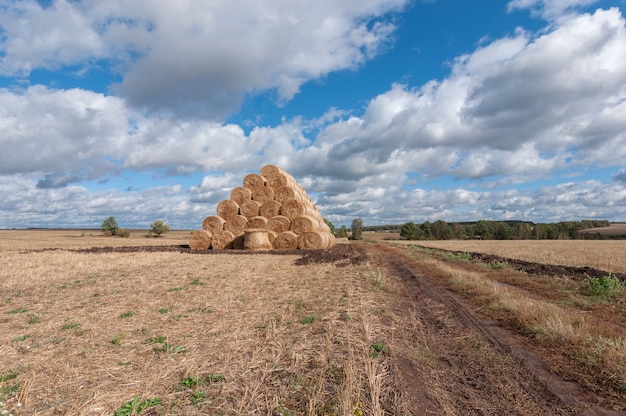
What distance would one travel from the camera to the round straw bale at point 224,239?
23672 mm

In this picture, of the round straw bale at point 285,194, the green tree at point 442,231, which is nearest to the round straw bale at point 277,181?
the round straw bale at point 285,194

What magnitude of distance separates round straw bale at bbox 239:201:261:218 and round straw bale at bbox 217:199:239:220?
455 millimetres

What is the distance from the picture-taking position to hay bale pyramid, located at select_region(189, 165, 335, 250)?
73.9 ft

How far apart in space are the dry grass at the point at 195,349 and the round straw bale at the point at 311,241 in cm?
1243

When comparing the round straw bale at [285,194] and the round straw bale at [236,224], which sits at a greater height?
the round straw bale at [285,194]

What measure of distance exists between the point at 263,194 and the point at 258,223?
7.64 feet

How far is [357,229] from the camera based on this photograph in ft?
274

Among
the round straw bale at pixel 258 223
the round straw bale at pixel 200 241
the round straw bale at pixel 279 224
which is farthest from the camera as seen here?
the round straw bale at pixel 200 241

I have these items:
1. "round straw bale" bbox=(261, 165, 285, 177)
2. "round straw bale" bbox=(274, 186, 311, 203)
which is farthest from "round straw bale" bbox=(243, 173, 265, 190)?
"round straw bale" bbox=(274, 186, 311, 203)

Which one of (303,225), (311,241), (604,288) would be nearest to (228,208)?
(303,225)

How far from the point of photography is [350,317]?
255 inches

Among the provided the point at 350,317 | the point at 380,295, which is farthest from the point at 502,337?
the point at 380,295

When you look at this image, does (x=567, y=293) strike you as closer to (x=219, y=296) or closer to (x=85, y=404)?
(x=219, y=296)

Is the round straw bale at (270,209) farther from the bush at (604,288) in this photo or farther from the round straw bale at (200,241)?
the bush at (604,288)
